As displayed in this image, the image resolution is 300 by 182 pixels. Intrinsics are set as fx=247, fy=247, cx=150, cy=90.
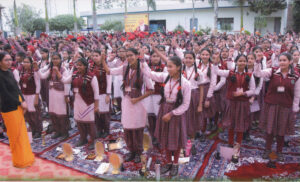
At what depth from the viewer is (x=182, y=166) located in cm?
349

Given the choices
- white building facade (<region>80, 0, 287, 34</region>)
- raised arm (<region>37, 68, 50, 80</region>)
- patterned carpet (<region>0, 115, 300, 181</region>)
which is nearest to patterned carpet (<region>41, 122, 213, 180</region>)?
patterned carpet (<region>0, 115, 300, 181</region>)

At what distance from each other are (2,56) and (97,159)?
1900 mm

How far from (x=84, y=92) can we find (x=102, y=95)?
0.61 meters

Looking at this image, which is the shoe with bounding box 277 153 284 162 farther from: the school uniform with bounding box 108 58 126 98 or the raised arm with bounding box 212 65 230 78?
the school uniform with bounding box 108 58 126 98

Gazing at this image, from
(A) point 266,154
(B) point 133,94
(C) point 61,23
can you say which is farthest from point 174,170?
(C) point 61,23

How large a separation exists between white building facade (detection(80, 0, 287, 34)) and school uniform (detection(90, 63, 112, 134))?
830 inches

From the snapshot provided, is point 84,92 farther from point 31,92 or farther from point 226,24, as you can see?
point 226,24

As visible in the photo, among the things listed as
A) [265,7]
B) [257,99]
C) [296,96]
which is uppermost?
[265,7]

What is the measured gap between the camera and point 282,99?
3.24m

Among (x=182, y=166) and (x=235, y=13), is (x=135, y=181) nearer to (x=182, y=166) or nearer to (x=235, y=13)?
(x=182, y=166)

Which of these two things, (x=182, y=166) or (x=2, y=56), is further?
(x=182, y=166)

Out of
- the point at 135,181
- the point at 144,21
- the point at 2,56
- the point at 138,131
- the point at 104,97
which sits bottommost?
the point at 135,181

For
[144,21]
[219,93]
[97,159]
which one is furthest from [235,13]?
[97,159]

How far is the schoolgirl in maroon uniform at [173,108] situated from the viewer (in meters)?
2.92
